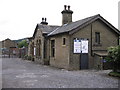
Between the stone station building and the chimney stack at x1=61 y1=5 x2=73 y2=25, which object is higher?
the chimney stack at x1=61 y1=5 x2=73 y2=25

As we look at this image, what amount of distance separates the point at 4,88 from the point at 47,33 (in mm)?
16980

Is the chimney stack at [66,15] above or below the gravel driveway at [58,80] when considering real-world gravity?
above

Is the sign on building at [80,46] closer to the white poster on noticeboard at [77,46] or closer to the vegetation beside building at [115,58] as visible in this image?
the white poster on noticeboard at [77,46]

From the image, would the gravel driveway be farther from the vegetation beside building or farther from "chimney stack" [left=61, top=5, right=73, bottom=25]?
"chimney stack" [left=61, top=5, right=73, bottom=25]

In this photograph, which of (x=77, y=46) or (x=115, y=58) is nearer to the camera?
(x=115, y=58)

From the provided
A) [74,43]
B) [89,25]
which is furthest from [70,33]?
[89,25]

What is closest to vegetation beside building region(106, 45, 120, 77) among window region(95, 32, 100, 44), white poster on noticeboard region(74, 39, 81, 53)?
white poster on noticeboard region(74, 39, 81, 53)

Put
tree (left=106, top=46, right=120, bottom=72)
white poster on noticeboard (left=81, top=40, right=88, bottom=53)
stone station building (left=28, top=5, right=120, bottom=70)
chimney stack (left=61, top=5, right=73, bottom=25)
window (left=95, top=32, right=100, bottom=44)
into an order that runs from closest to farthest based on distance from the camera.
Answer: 1. tree (left=106, top=46, right=120, bottom=72)
2. stone station building (left=28, top=5, right=120, bottom=70)
3. white poster on noticeboard (left=81, top=40, right=88, bottom=53)
4. window (left=95, top=32, right=100, bottom=44)
5. chimney stack (left=61, top=5, right=73, bottom=25)

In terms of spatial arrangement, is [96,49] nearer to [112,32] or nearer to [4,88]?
[112,32]

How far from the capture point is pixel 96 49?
1950 centimetres

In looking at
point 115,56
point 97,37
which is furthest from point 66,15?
point 115,56

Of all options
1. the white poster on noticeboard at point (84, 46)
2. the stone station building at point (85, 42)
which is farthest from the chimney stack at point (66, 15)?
the white poster on noticeboard at point (84, 46)

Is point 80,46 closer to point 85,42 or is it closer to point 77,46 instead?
point 77,46

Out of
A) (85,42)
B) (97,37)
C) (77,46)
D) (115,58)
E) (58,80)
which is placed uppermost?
(97,37)
